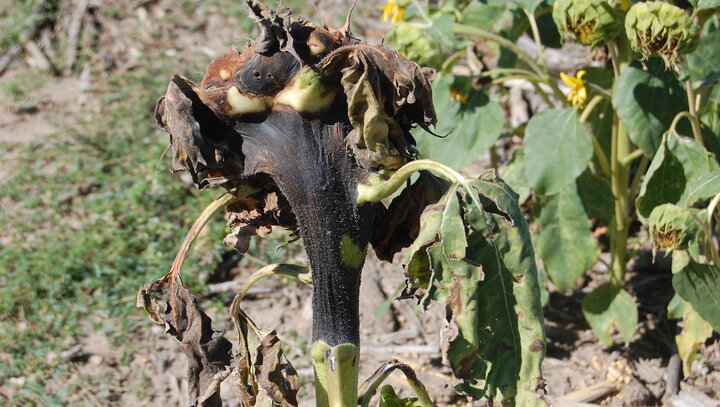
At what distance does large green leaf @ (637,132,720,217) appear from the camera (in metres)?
1.77

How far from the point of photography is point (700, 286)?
1.78m

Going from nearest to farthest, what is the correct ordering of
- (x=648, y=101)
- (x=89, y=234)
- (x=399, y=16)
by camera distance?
1. (x=648, y=101)
2. (x=399, y=16)
3. (x=89, y=234)

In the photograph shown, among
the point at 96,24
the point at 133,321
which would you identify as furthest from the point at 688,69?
the point at 96,24

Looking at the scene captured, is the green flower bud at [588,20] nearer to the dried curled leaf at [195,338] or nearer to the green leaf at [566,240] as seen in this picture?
the green leaf at [566,240]

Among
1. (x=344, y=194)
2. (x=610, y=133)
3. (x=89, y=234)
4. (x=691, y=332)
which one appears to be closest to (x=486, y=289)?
(x=344, y=194)

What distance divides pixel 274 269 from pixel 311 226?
15cm

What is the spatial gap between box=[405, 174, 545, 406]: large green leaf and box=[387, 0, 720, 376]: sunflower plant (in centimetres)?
71

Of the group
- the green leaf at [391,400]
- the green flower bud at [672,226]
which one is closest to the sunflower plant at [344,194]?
the green leaf at [391,400]

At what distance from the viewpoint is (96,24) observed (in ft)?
13.9

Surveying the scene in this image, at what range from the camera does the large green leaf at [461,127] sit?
215 cm

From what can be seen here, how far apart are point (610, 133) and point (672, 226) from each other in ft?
2.38

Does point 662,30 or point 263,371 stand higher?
point 662,30

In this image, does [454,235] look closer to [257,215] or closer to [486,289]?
[486,289]

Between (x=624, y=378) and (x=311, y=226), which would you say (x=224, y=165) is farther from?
(x=624, y=378)
